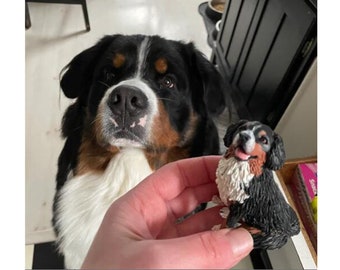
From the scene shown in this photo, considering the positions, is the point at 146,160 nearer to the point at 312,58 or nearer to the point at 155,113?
the point at 155,113

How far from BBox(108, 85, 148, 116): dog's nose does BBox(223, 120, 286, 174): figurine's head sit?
450 millimetres

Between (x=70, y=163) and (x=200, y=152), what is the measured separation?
47 cm

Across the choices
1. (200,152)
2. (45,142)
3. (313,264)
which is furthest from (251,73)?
(45,142)

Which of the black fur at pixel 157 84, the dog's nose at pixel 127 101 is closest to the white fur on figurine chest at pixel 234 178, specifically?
the dog's nose at pixel 127 101

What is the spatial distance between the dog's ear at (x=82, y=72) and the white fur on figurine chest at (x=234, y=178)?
789mm

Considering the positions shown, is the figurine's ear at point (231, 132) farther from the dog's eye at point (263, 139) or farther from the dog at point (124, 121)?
the dog at point (124, 121)

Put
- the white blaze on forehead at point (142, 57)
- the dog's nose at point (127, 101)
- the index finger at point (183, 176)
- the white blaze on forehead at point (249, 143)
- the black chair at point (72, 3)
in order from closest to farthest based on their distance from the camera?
the white blaze on forehead at point (249, 143) < the index finger at point (183, 176) < the dog's nose at point (127, 101) < the white blaze on forehead at point (142, 57) < the black chair at point (72, 3)

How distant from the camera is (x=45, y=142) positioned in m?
1.88

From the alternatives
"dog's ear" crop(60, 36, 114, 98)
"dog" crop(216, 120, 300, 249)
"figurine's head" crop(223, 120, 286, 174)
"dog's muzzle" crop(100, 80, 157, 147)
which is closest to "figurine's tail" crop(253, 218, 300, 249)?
"dog" crop(216, 120, 300, 249)

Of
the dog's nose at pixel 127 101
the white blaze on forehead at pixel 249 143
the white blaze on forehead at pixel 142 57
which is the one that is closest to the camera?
the white blaze on forehead at pixel 249 143

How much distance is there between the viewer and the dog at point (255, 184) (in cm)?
54

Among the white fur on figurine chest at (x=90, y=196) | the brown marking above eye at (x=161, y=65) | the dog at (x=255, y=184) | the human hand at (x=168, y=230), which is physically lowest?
the white fur on figurine chest at (x=90, y=196)

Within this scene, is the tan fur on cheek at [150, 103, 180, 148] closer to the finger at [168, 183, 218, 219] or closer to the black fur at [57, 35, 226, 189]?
the black fur at [57, 35, 226, 189]

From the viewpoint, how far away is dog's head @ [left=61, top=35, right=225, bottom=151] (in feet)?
3.25
